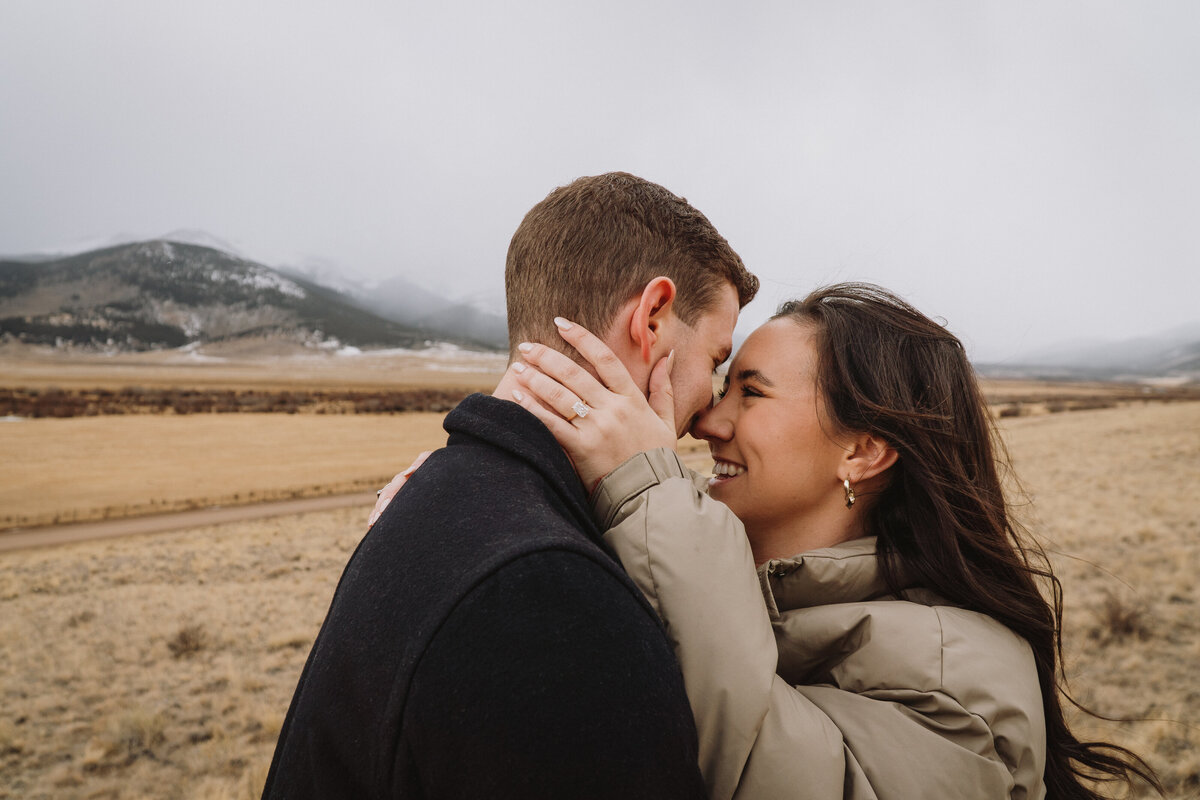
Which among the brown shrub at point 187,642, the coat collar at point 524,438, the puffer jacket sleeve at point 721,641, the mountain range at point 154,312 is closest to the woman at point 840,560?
the puffer jacket sleeve at point 721,641

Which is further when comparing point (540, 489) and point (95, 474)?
point (95, 474)

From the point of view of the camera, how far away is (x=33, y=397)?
45.7 m

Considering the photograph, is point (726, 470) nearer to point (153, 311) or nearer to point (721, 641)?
point (721, 641)

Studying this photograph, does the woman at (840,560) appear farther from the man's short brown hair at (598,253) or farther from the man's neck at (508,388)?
the man's short brown hair at (598,253)

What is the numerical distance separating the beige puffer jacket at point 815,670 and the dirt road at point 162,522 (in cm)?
1493

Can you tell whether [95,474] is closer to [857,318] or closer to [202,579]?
[202,579]

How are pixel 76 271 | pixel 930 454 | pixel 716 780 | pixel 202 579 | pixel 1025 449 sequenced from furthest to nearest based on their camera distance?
pixel 76 271 < pixel 1025 449 < pixel 202 579 < pixel 930 454 < pixel 716 780

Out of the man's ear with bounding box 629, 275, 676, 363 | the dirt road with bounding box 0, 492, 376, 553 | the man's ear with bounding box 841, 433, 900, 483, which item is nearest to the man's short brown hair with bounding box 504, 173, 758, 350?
the man's ear with bounding box 629, 275, 676, 363

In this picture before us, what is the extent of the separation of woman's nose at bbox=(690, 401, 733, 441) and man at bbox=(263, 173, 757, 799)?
100 cm

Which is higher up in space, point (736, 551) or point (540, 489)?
point (540, 489)

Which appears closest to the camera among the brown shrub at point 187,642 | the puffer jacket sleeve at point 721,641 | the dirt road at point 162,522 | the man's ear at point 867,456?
the puffer jacket sleeve at point 721,641

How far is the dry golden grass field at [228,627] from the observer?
5660 mm

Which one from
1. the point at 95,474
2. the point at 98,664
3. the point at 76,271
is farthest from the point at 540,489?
the point at 76,271

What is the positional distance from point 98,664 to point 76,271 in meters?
240
